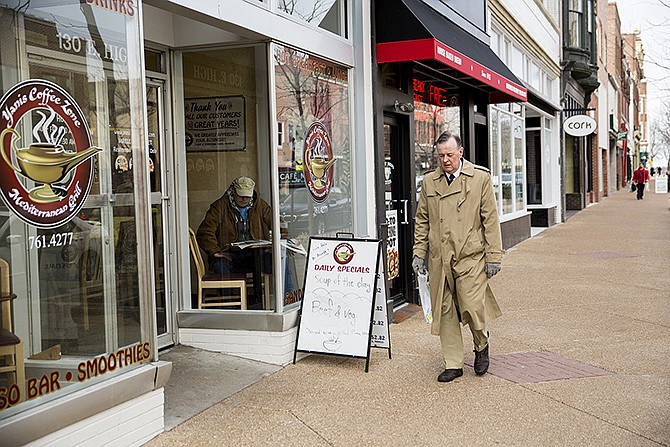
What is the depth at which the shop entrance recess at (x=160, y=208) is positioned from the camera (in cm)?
732

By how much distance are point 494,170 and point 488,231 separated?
33.5 ft

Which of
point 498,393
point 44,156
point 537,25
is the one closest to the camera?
point 44,156

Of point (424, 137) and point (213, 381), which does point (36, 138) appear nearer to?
point (213, 381)

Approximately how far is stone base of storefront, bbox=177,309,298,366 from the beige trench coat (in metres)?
1.28

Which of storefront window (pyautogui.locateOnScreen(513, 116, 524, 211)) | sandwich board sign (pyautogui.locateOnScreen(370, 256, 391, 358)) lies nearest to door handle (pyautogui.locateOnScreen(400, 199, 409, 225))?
sandwich board sign (pyautogui.locateOnScreen(370, 256, 391, 358))

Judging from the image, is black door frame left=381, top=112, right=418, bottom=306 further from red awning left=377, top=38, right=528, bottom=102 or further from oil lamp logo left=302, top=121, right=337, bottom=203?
oil lamp logo left=302, top=121, right=337, bottom=203

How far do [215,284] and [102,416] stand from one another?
285 centimetres

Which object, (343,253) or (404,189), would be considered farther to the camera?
(404,189)

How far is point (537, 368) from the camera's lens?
6.96m

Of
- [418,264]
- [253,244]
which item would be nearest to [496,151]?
[253,244]

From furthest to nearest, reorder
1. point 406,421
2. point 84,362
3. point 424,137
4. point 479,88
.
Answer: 1. point 479,88
2. point 424,137
3. point 406,421
4. point 84,362

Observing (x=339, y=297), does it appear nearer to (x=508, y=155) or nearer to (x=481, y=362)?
(x=481, y=362)

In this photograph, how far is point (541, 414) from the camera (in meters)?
5.66

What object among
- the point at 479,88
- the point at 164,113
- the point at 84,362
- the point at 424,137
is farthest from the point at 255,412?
the point at 479,88
